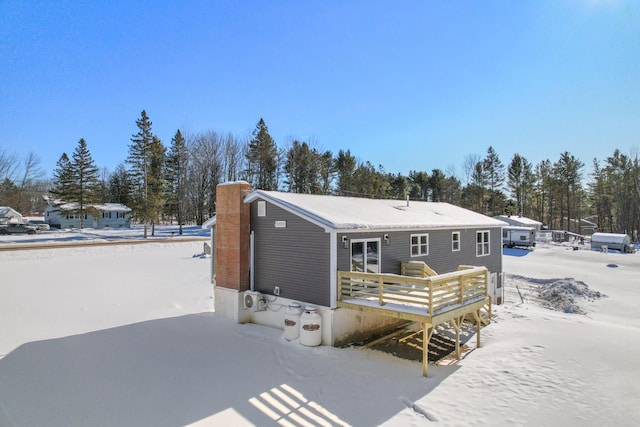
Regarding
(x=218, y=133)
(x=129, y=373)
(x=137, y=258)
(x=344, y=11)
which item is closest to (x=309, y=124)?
(x=218, y=133)

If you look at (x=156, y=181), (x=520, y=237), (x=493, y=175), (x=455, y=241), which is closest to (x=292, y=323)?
(x=455, y=241)

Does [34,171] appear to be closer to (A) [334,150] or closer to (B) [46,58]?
(A) [334,150]

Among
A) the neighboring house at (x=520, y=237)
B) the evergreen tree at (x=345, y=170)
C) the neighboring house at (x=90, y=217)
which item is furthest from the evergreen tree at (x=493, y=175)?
the neighboring house at (x=90, y=217)

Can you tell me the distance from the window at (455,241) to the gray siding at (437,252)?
137 millimetres

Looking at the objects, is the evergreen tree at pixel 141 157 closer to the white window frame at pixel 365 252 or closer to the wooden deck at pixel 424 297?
the white window frame at pixel 365 252

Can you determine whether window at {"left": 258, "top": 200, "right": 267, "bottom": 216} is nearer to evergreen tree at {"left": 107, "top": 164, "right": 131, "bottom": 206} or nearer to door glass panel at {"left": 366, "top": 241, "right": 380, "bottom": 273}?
door glass panel at {"left": 366, "top": 241, "right": 380, "bottom": 273}

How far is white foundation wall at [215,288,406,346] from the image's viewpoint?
30.6ft

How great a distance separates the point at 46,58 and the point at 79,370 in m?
10.3

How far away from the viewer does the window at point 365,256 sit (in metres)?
10.2

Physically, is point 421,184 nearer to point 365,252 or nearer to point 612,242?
point 612,242

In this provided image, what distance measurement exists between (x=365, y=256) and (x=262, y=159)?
113 feet

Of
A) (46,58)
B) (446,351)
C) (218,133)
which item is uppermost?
(218,133)

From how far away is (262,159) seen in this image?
42.7 meters

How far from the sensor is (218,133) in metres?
45.2
